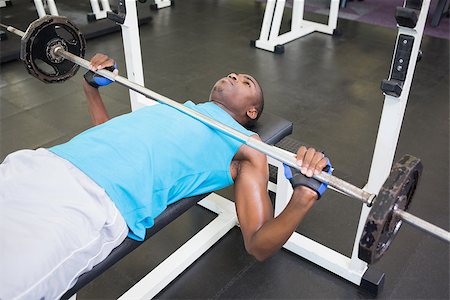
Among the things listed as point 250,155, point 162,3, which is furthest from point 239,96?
point 162,3

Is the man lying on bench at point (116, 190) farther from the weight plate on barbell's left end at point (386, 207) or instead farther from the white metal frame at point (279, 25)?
the white metal frame at point (279, 25)

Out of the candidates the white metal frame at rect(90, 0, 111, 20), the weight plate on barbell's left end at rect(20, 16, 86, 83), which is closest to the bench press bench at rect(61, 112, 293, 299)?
the weight plate on barbell's left end at rect(20, 16, 86, 83)

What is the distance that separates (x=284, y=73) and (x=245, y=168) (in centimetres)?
239

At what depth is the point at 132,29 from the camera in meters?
2.04

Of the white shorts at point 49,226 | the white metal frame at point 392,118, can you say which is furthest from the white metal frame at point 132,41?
the white metal frame at point 392,118

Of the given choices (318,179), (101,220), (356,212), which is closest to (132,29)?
(101,220)

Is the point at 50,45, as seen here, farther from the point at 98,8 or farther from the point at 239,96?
the point at 98,8

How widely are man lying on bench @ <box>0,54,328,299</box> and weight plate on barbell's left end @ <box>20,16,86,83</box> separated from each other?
62cm

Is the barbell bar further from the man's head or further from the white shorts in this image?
the white shorts

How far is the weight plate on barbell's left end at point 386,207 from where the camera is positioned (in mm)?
970

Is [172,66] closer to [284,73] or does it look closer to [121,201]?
[284,73]

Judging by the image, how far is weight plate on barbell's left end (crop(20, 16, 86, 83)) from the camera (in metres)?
1.82

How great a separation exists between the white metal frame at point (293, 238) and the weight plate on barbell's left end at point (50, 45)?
24 cm

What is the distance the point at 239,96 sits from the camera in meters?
1.72
